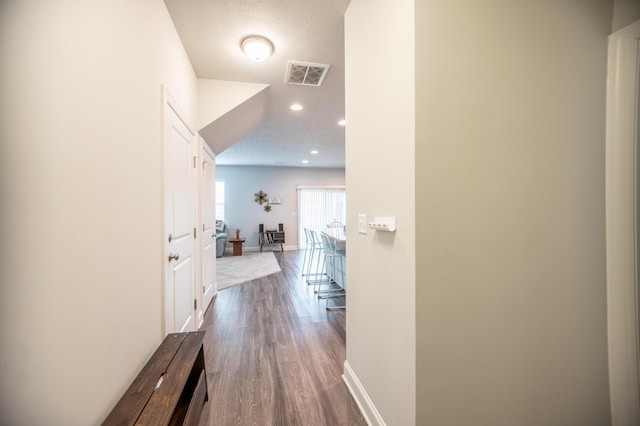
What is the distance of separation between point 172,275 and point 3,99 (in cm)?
149

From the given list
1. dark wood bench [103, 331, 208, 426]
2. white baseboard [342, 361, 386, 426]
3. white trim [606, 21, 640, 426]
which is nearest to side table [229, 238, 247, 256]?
dark wood bench [103, 331, 208, 426]

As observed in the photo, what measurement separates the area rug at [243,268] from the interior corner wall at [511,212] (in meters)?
3.88

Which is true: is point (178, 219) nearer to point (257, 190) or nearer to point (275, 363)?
point (275, 363)

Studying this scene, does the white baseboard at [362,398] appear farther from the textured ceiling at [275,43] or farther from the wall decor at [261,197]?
the wall decor at [261,197]

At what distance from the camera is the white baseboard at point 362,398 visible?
4.77 feet

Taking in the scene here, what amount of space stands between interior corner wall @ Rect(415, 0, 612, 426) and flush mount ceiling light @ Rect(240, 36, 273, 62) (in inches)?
57.4

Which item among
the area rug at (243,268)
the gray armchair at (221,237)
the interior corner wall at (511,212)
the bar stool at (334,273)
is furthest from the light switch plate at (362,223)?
the gray armchair at (221,237)

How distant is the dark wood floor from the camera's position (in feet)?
5.32

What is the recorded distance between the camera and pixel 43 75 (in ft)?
2.62

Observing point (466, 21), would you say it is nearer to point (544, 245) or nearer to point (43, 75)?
point (544, 245)

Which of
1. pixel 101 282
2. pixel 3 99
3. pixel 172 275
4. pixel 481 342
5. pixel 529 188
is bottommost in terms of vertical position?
pixel 481 342

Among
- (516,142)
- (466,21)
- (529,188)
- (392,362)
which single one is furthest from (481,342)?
(466,21)

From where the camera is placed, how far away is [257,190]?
8.33 meters

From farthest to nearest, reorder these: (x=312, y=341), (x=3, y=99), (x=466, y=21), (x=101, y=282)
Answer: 1. (x=312, y=341)
2. (x=466, y=21)
3. (x=101, y=282)
4. (x=3, y=99)
